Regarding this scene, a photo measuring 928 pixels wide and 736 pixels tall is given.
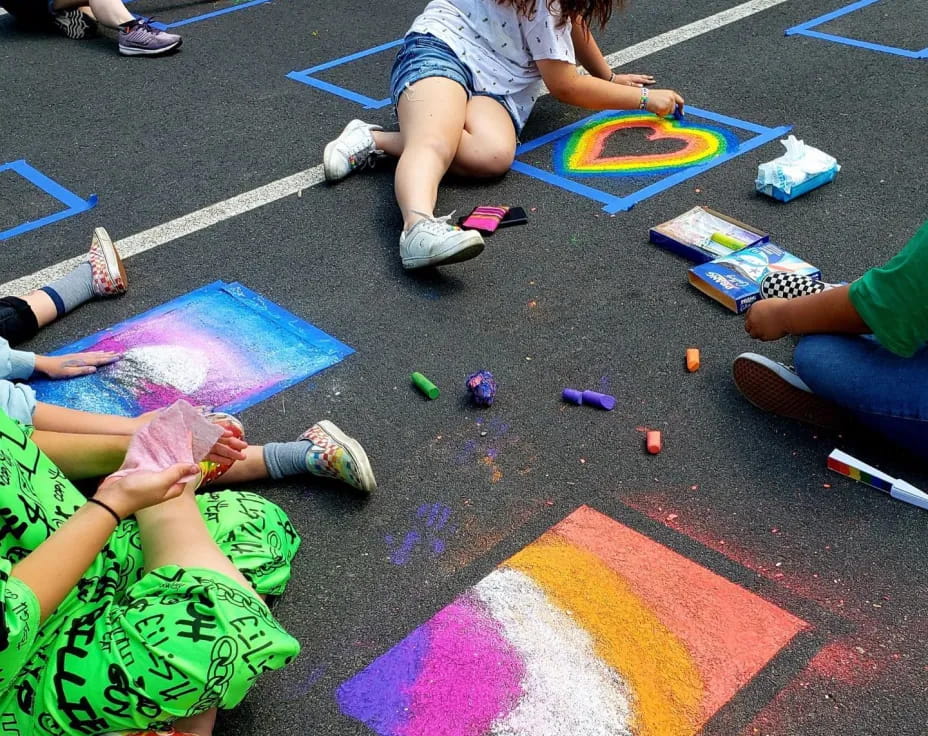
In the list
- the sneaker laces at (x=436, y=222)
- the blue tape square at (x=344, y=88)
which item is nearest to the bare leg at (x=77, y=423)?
the sneaker laces at (x=436, y=222)

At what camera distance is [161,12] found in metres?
6.50

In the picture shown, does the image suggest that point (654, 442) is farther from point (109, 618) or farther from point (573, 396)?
point (109, 618)

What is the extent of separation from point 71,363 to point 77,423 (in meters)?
0.64

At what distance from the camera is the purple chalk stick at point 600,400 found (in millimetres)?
2826

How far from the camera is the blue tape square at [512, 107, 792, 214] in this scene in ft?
13.0

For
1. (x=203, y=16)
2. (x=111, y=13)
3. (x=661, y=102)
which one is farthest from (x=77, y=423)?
(x=203, y=16)

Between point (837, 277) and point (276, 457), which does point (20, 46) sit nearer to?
point (276, 457)

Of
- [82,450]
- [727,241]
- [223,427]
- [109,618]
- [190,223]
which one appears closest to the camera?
[109,618]

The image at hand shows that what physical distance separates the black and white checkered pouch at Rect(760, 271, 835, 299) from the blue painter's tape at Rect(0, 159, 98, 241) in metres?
2.76

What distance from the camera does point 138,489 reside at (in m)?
1.85

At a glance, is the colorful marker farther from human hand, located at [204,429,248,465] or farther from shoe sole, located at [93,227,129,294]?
shoe sole, located at [93,227,129,294]

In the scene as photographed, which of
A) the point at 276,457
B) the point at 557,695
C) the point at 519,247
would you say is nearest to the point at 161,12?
the point at 519,247

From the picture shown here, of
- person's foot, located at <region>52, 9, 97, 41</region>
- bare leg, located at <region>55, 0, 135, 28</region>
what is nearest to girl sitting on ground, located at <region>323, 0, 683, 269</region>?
bare leg, located at <region>55, 0, 135, 28</region>

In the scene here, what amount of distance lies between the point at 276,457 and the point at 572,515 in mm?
808
